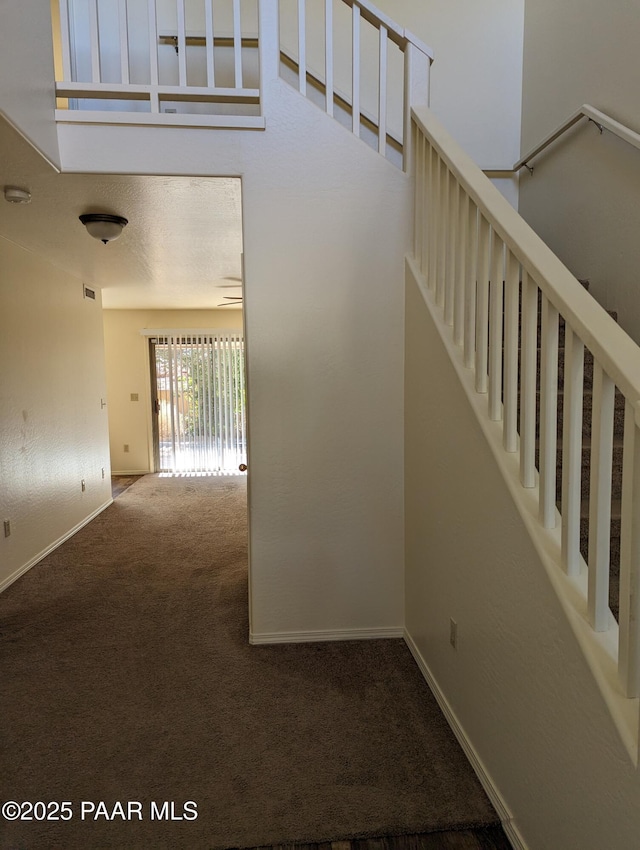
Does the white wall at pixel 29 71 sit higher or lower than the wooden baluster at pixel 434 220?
higher

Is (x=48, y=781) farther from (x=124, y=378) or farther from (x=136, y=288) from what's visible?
(x=124, y=378)

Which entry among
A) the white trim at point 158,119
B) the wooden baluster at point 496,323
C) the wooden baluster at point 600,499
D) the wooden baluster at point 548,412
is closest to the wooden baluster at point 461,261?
the wooden baluster at point 496,323

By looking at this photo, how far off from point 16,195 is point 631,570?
9.50 ft

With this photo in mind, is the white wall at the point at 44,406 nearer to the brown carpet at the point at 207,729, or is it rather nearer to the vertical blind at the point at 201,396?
the brown carpet at the point at 207,729

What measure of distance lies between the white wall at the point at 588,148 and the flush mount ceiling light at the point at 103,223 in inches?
103

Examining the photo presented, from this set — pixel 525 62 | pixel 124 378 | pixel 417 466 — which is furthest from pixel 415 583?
pixel 124 378

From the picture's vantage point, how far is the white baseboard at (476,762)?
1.41 metres

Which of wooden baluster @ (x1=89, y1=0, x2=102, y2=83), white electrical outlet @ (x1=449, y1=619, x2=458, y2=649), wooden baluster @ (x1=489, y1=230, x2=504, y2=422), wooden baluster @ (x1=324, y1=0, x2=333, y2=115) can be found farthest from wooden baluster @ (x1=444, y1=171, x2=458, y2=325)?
wooden baluster @ (x1=89, y1=0, x2=102, y2=83)

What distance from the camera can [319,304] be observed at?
238 cm

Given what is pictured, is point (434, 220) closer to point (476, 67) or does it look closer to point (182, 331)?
point (476, 67)

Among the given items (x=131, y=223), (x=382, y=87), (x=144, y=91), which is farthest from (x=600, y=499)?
(x=131, y=223)

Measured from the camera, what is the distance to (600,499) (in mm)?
1063

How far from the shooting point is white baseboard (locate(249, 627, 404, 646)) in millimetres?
2484

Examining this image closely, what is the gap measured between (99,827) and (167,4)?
4.13 m
